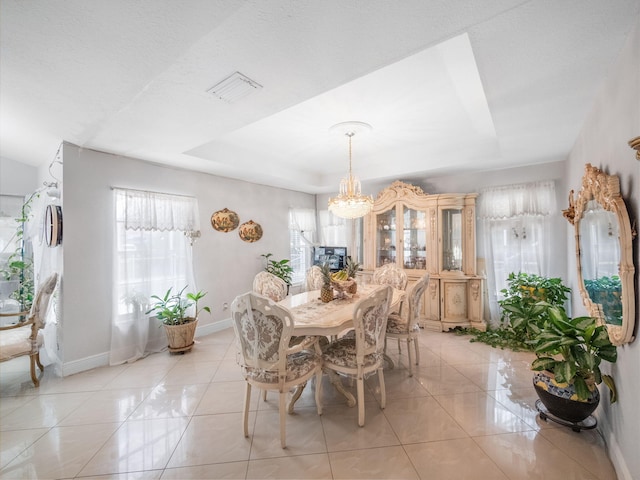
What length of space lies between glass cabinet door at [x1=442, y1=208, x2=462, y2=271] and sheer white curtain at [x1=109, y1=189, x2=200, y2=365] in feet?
12.0

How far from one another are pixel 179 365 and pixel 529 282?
4.33 metres

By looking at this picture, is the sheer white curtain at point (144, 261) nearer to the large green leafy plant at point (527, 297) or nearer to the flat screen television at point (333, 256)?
the flat screen television at point (333, 256)

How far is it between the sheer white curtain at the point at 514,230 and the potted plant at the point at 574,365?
2132mm

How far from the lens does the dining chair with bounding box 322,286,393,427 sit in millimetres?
2016

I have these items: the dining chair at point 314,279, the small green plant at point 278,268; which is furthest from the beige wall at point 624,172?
the small green plant at point 278,268

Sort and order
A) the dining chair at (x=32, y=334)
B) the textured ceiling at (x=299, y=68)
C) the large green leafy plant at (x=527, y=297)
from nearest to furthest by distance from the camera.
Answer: the textured ceiling at (x=299, y=68), the dining chair at (x=32, y=334), the large green leafy plant at (x=527, y=297)

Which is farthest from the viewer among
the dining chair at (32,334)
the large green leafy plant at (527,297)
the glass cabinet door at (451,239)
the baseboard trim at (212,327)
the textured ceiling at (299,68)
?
the glass cabinet door at (451,239)

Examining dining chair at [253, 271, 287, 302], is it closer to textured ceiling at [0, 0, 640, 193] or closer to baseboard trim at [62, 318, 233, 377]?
textured ceiling at [0, 0, 640, 193]

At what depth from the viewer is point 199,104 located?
6.63ft

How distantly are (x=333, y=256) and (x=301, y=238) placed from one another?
78 centimetres

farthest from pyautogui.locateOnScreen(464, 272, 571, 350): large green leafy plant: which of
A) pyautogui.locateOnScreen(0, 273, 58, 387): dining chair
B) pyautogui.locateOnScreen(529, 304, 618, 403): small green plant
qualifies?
pyautogui.locateOnScreen(0, 273, 58, 387): dining chair

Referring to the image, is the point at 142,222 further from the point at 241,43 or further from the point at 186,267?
the point at 241,43

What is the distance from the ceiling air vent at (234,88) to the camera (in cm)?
171

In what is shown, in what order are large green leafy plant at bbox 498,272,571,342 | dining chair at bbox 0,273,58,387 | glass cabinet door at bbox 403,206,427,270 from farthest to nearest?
glass cabinet door at bbox 403,206,427,270 → large green leafy plant at bbox 498,272,571,342 → dining chair at bbox 0,273,58,387
